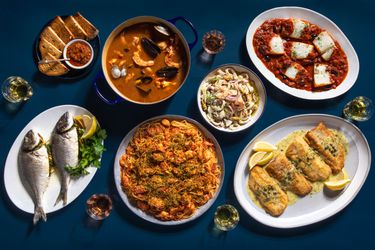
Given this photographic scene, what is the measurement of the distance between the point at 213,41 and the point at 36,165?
6.85 feet

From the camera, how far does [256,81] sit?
4.26m

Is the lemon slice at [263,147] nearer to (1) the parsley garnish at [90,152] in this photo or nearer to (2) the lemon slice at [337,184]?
(2) the lemon slice at [337,184]

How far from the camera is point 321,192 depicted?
4.42m

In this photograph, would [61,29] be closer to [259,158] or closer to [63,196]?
[63,196]

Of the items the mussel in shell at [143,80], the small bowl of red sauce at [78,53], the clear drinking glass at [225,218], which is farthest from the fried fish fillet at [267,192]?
the small bowl of red sauce at [78,53]

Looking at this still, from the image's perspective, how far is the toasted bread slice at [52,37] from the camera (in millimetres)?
4168

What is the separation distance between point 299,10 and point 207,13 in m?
0.94

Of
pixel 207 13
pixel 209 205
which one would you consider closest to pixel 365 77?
pixel 207 13

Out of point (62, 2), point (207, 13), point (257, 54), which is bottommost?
point (257, 54)

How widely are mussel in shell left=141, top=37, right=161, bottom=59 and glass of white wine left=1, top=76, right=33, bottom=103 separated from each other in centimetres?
123

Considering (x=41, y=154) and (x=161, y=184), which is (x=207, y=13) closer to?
(x=161, y=184)

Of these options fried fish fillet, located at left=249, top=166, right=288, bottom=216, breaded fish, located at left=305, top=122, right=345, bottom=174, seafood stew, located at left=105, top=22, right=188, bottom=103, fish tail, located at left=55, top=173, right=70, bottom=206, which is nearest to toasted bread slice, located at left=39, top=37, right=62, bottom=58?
seafood stew, located at left=105, top=22, right=188, bottom=103

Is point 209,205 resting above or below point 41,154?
below

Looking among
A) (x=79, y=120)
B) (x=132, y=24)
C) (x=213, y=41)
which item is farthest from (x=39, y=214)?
(x=213, y=41)
